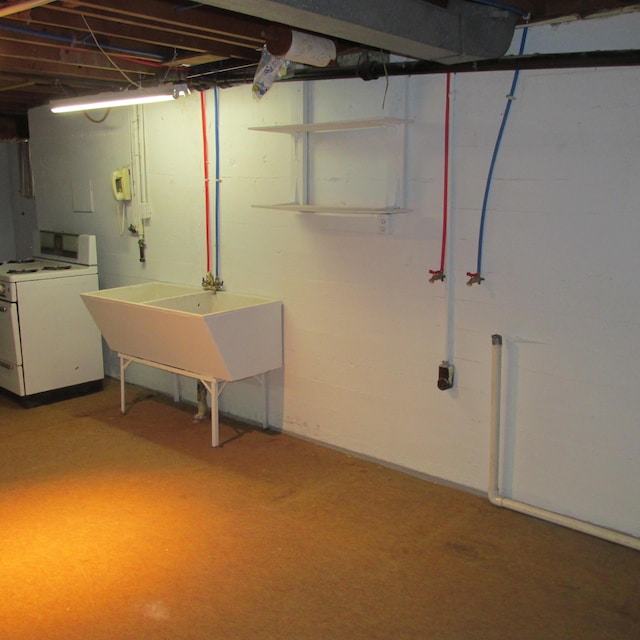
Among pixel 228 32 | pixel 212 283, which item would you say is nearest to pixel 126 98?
pixel 228 32

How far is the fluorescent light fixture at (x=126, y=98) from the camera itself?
394cm

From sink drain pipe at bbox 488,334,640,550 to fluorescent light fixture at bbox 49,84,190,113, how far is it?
226 cm

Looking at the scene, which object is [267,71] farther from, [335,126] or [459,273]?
[459,273]

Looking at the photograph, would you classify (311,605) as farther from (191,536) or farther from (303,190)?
(303,190)

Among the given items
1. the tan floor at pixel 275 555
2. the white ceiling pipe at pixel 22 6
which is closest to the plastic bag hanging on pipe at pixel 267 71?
the white ceiling pipe at pixel 22 6

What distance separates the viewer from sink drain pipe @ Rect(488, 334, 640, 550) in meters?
3.16

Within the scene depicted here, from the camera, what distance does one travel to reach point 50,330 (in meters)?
5.12

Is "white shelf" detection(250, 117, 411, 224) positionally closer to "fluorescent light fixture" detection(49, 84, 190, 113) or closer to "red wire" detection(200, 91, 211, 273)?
"fluorescent light fixture" detection(49, 84, 190, 113)

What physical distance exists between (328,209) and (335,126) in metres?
0.44

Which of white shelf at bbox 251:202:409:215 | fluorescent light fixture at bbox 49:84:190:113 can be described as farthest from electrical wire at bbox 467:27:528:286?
fluorescent light fixture at bbox 49:84:190:113

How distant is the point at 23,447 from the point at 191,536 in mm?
1681

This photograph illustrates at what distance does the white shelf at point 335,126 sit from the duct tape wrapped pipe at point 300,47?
1.12ft

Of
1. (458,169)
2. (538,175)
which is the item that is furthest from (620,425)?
(458,169)

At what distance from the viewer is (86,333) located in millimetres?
5336
